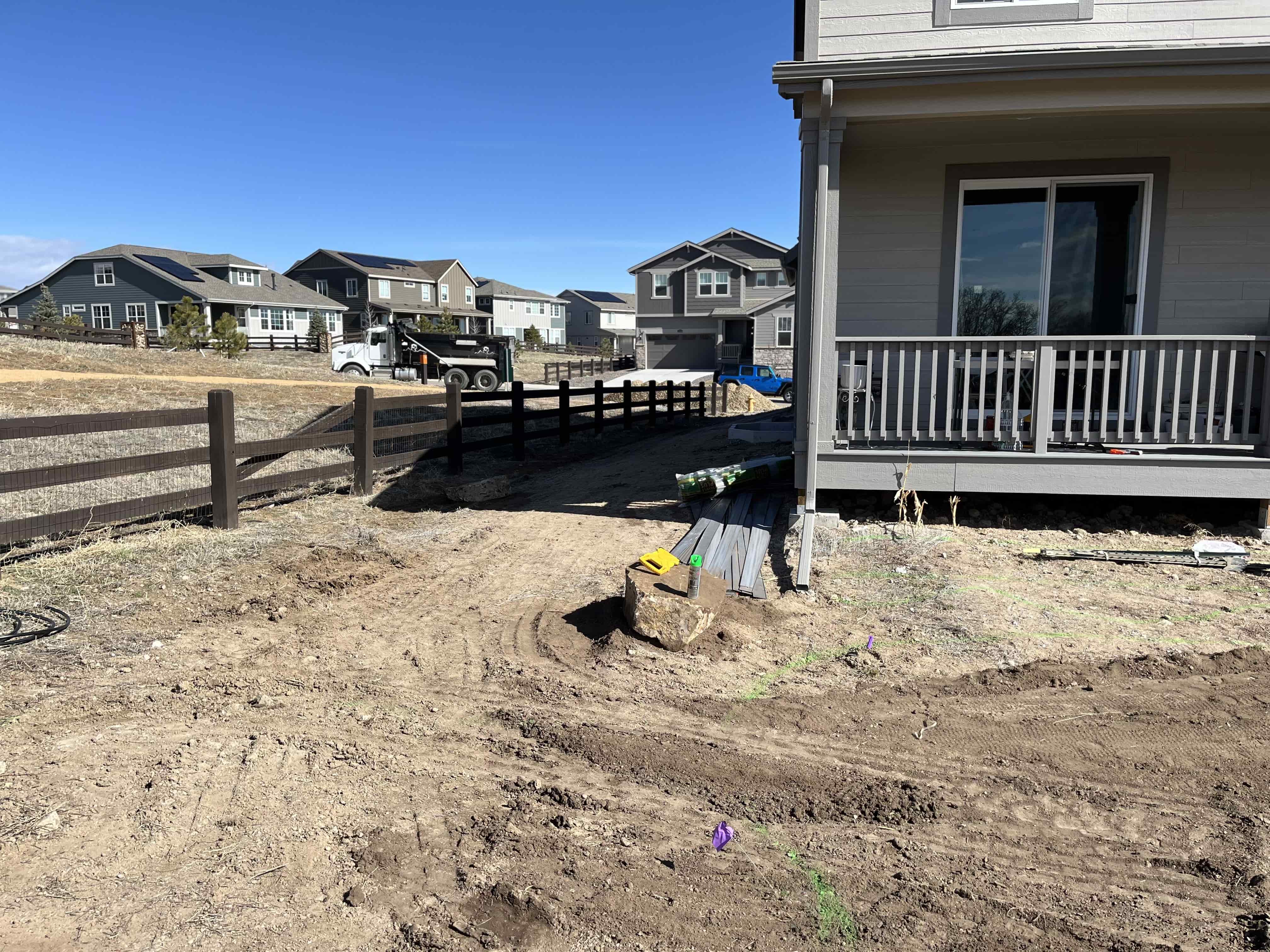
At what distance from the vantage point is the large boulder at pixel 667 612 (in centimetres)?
495

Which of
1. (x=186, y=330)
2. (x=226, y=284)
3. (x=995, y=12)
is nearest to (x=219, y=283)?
(x=226, y=284)

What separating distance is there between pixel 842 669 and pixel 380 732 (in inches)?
93.3

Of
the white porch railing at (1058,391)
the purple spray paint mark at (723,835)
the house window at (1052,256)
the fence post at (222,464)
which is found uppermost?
the house window at (1052,256)

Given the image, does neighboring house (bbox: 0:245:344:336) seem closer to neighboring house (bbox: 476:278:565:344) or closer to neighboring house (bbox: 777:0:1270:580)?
neighboring house (bbox: 476:278:565:344)

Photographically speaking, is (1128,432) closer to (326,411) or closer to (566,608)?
(566,608)

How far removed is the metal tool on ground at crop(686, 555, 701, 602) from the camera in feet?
16.9

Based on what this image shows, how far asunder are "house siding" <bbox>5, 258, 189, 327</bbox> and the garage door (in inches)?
1033

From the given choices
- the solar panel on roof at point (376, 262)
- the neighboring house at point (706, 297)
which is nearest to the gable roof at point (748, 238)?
the neighboring house at point (706, 297)

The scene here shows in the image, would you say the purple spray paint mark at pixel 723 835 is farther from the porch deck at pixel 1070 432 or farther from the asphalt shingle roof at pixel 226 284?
A: the asphalt shingle roof at pixel 226 284

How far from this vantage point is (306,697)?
14.2ft

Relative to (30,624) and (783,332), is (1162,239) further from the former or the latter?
(783,332)

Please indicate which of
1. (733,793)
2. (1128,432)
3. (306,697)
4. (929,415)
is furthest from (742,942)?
(1128,432)

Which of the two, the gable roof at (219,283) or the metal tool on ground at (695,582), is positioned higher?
the gable roof at (219,283)

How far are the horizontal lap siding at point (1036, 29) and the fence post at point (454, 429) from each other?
5.77m
